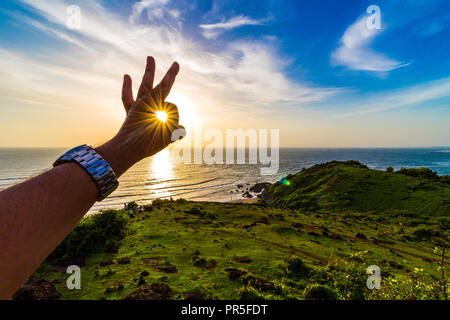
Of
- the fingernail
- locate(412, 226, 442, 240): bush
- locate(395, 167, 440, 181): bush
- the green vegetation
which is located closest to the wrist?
the fingernail

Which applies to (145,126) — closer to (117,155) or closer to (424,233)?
(117,155)

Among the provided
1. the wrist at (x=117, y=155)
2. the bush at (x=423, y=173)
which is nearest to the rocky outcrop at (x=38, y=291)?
the wrist at (x=117, y=155)

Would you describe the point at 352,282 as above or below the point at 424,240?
above

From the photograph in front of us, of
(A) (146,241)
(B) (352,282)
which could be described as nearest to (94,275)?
(A) (146,241)

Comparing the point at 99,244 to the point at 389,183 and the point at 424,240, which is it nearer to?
the point at 424,240

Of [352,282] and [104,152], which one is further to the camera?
[352,282]

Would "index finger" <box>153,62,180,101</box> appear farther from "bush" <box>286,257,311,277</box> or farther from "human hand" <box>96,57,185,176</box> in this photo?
"bush" <box>286,257,311,277</box>

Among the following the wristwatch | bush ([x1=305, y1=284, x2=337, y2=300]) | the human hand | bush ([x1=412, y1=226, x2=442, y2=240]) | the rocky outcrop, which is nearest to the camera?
the wristwatch
